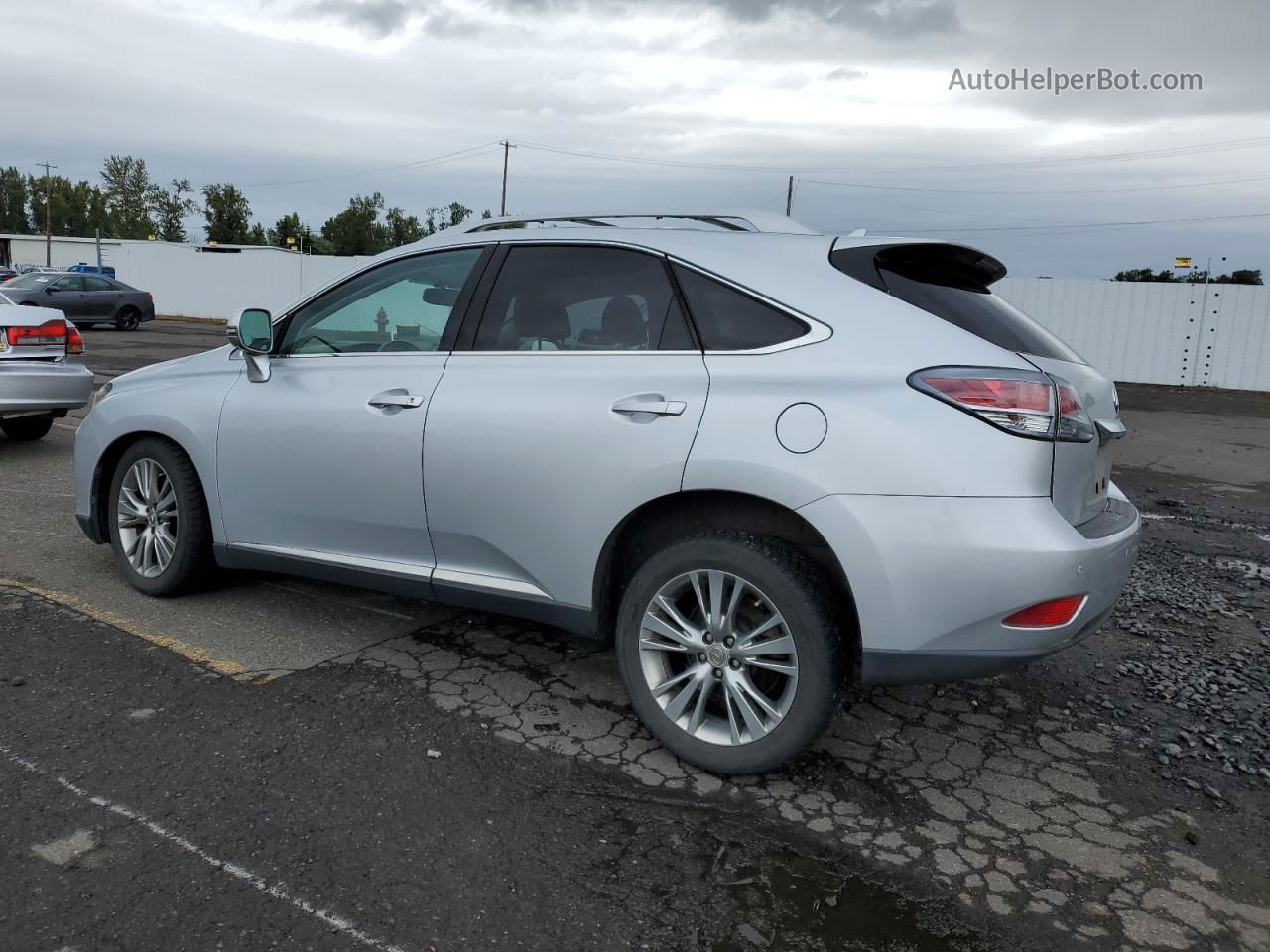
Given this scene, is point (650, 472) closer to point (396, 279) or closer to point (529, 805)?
point (529, 805)

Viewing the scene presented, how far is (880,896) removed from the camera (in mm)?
2533

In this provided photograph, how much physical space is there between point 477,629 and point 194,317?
3790 cm

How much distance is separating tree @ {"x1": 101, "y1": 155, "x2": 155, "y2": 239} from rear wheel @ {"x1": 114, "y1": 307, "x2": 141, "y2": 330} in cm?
7127

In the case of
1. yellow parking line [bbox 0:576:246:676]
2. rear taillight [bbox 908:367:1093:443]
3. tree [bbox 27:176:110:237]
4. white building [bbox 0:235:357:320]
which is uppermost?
tree [bbox 27:176:110:237]

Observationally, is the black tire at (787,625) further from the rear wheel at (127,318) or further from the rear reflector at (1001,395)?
the rear wheel at (127,318)

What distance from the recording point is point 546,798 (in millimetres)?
2953

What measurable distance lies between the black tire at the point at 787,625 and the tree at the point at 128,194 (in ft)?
326

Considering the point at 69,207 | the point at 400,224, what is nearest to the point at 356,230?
the point at 400,224

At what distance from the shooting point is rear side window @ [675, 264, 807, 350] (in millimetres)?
3080

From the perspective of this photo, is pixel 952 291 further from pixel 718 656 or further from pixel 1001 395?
pixel 718 656

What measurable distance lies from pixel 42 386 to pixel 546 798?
6662 mm

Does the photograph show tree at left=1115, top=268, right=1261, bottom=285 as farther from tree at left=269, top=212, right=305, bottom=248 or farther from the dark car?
tree at left=269, top=212, right=305, bottom=248

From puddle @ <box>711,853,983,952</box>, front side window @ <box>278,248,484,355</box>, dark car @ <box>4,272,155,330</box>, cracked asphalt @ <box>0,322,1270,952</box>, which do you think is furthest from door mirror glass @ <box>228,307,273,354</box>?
dark car @ <box>4,272,155,330</box>

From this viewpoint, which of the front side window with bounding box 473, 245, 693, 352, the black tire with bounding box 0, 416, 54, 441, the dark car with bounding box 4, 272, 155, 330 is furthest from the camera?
the dark car with bounding box 4, 272, 155, 330
